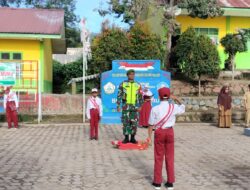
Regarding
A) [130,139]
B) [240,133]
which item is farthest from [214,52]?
[130,139]

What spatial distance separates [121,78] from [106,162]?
364 inches

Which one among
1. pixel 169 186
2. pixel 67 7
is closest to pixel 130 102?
pixel 169 186

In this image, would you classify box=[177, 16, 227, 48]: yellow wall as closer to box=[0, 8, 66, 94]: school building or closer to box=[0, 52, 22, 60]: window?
box=[0, 8, 66, 94]: school building

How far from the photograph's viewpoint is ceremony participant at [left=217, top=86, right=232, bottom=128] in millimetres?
17625

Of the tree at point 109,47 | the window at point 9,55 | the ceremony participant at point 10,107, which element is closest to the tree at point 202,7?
the tree at point 109,47

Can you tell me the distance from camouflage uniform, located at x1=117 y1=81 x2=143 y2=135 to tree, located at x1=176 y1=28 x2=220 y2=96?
364 inches

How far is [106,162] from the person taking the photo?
32.1 feet

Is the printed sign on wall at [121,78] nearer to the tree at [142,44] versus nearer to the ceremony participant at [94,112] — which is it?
the tree at [142,44]

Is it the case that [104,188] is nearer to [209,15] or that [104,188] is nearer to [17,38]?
[17,38]

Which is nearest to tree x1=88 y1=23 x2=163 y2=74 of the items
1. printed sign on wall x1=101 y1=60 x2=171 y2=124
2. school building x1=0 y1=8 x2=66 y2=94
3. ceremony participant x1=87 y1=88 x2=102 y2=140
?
school building x1=0 y1=8 x2=66 y2=94

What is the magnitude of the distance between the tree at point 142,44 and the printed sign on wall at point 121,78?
219 centimetres

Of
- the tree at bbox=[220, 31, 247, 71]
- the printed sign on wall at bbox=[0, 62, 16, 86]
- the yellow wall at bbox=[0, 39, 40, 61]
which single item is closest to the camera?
the printed sign on wall at bbox=[0, 62, 16, 86]

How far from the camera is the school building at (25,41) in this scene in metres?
18.8

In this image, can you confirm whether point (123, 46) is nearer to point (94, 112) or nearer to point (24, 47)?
point (24, 47)
